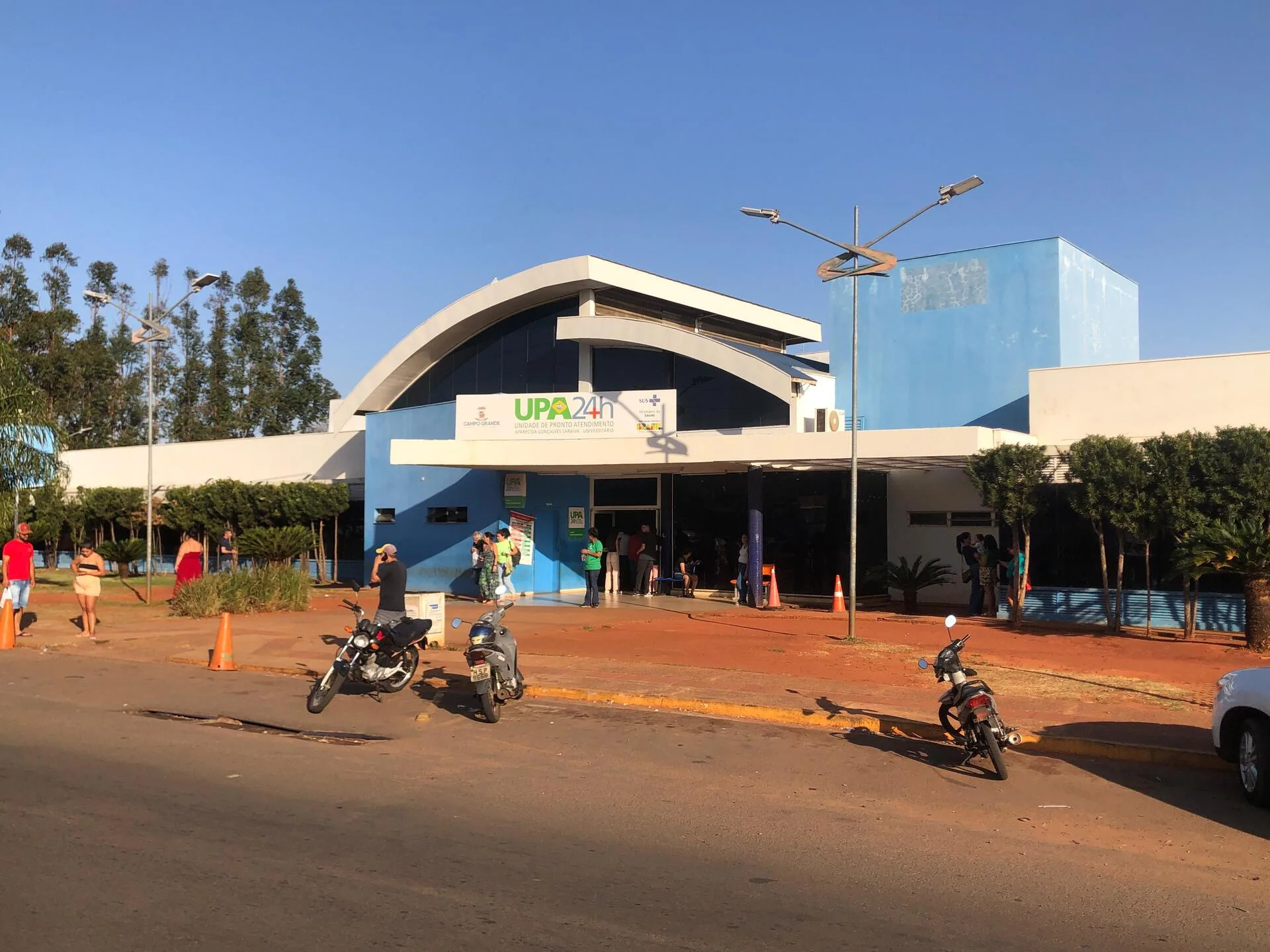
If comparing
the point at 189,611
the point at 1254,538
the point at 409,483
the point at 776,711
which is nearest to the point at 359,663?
the point at 776,711

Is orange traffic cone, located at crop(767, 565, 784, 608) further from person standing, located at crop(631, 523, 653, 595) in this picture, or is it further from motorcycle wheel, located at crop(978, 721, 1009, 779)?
motorcycle wheel, located at crop(978, 721, 1009, 779)

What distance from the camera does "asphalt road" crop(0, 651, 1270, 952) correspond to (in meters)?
5.05

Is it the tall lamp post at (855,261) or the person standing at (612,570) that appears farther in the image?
the person standing at (612,570)

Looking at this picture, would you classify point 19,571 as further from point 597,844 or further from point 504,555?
point 597,844

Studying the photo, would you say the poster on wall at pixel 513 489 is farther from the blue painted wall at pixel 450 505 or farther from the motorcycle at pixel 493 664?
the motorcycle at pixel 493 664

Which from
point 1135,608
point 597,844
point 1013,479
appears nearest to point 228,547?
point 1013,479

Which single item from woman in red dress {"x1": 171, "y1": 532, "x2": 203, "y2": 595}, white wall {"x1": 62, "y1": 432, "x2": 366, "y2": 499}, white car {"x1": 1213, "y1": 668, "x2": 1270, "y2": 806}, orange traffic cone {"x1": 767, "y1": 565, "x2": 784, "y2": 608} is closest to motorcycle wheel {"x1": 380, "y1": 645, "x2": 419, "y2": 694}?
white car {"x1": 1213, "y1": 668, "x2": 1270, "y2": 806}

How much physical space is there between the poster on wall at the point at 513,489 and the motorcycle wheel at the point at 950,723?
18.6 m


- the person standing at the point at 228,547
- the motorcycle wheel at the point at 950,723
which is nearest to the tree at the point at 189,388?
the person standing at the point at 228,547

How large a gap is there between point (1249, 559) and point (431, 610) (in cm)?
1263

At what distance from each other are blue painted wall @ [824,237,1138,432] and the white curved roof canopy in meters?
3.86

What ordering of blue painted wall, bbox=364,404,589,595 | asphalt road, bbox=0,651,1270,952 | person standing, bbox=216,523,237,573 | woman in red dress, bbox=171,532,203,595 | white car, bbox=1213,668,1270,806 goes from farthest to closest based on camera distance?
person standing, bbox=216,523,237,573 < blue painted wall, bbox=364,404,589,595 < woman in red dress, bbox=171,532,203,595 < white car, bbox=1213,668,1270,806 < asphalt road, bbox=0,651,1270,952

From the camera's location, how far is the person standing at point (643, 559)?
2536 centimetres

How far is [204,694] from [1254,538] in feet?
49.3
